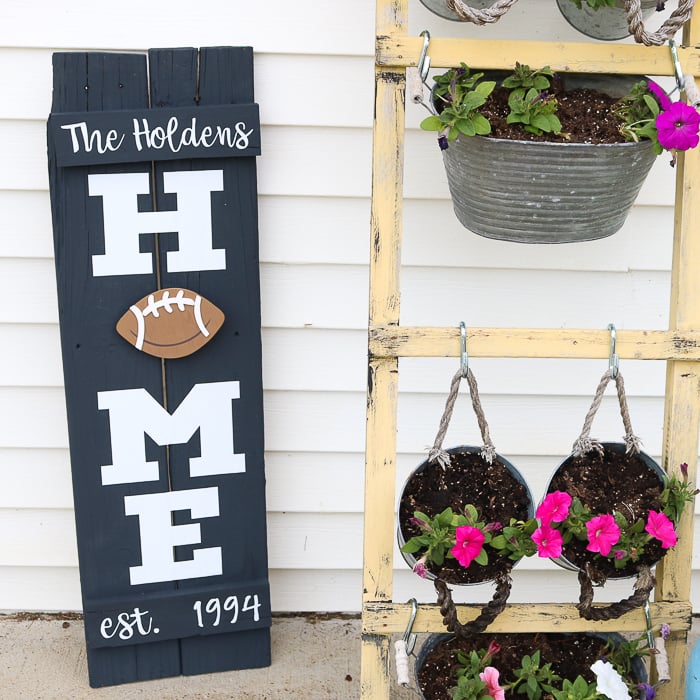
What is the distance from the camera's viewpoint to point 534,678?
1765 mm

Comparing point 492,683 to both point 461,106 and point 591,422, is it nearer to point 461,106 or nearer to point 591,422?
point 591,422

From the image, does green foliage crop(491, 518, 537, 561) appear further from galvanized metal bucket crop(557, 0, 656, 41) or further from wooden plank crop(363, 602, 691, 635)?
galvanized metal bucket crop(557, 0, 656, 41)

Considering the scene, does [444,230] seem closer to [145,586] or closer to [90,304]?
[90,304]

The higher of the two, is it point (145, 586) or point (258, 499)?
point (258, 499)

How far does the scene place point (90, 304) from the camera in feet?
6.56

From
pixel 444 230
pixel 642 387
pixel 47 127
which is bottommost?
pixel 642 387

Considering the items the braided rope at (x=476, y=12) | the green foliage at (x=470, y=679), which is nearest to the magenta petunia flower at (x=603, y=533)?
the green foliage at (x=470, y=679)

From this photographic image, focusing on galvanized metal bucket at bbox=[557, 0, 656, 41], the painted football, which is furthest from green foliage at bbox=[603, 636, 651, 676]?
galvanized metal bucket at bbox=[557, 0, 656, 41]

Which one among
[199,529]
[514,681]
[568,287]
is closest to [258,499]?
[199,529]

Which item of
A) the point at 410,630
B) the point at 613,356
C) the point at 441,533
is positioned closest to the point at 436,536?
the point at 441,533

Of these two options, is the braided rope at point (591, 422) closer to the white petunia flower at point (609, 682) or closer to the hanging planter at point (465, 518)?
the hanging planter at point (465, 518)

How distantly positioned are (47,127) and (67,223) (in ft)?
0.66

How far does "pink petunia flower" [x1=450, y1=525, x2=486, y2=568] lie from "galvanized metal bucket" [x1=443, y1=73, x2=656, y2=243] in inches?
20.3

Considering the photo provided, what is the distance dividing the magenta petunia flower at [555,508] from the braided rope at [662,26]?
2.59ft
